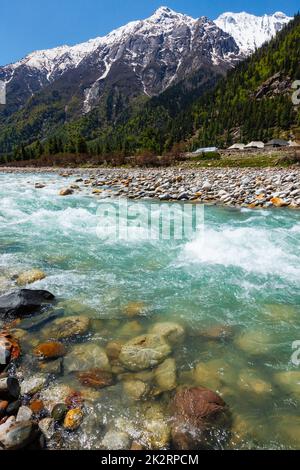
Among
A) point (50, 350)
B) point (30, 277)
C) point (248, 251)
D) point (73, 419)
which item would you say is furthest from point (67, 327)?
point (248, 251)

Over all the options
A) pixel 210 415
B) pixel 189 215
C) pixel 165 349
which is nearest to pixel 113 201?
pixel 189 215

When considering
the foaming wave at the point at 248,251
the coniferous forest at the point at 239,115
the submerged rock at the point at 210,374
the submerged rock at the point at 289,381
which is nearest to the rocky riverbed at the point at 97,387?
the submerged rock at the point at 210,374

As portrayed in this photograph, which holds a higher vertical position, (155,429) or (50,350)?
(50,350)

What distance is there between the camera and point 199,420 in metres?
4.12

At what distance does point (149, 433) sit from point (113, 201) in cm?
1868

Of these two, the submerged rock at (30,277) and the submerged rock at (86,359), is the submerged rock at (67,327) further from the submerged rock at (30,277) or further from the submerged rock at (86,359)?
the submerged rock at (30,277)

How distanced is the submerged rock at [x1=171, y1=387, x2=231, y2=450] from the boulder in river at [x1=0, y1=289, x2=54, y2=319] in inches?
150

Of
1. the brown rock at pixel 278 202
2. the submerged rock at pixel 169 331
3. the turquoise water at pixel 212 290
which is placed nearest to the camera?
the turquoise water at pixel 212 290

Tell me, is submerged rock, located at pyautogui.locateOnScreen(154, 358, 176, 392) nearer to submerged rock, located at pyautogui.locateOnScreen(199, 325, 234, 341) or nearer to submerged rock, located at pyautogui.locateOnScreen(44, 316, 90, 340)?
submerged rock, located at pyautogui.locateOnScreen(199, 325, 234, 341)

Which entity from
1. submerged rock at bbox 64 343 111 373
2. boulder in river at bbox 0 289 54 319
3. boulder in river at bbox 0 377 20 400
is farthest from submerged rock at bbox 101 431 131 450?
boulder in river at bbox 0 289 54 319

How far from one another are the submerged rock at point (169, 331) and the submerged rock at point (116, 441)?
211 centimetres

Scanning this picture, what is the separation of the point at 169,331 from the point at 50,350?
2250mm

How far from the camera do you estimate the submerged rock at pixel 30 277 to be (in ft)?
26.6

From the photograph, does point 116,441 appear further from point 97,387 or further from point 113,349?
point 113,349
